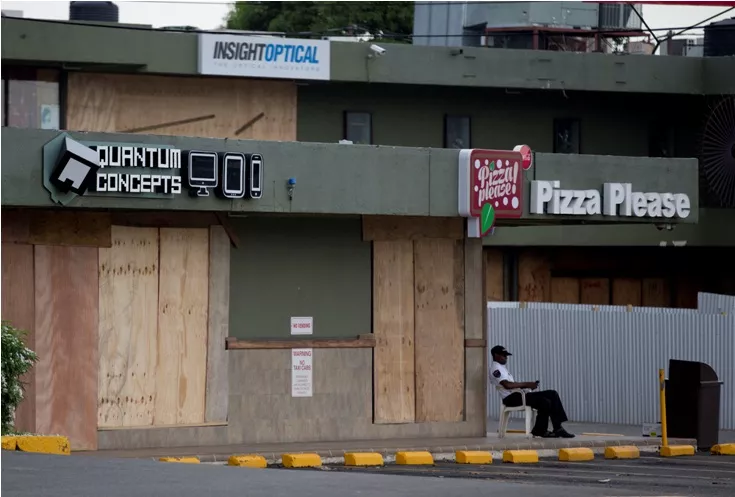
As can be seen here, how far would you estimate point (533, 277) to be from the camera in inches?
1533

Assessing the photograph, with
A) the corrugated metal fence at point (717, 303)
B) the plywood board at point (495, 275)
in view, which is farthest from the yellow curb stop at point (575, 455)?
the plywood board at point (495, 275)

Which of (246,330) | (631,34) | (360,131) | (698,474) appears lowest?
(698,474)

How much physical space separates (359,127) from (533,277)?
948 centimetres

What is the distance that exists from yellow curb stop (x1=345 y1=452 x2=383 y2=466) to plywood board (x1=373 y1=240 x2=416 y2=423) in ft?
8.84

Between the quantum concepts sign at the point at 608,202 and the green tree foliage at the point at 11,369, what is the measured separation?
8.55 meters

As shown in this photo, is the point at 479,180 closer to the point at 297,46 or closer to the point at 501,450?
the point at 501,450

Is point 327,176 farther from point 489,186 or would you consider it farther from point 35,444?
point 35,444

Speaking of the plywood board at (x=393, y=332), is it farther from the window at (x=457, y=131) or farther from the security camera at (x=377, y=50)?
the window at (x=457, y=131)

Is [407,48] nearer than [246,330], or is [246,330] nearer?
[246,330]

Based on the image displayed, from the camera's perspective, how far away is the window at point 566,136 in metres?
34.2

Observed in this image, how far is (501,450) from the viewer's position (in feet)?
69.8

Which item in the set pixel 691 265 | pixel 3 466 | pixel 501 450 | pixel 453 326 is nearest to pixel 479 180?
pixel 453 326

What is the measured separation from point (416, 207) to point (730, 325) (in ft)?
25.2

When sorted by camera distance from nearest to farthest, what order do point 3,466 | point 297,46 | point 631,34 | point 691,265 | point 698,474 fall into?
point 3,466 → point 698,474 → point 297,46 → point 631,34 → point 691,265
